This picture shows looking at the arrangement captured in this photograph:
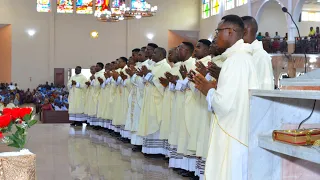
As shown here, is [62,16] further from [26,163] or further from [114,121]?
[26,163]

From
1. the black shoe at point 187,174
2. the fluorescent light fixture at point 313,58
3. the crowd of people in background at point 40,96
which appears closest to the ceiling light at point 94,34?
the crowd of people in background at point 40,96

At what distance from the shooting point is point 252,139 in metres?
2.95

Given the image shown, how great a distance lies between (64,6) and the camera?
90.1 ft

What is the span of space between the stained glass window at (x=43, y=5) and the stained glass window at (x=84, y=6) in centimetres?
153

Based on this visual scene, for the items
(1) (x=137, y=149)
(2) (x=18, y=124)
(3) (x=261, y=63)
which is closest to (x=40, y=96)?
(1) (x=137, y=149)

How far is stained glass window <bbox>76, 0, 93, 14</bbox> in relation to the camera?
90.7 ft

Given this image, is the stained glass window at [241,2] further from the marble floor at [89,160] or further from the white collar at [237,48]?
the white collar at [237,48]

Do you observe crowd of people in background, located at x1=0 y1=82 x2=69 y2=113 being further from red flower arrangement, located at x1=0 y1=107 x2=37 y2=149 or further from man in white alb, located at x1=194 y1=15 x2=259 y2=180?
man in white alb, located at x1=194 y1=15 x2=259 y2=180

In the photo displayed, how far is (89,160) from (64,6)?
20.4m

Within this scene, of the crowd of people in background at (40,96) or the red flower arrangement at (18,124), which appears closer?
the red flower arrangement at (18,124)

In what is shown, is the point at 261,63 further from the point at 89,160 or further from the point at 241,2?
the point at 241,2

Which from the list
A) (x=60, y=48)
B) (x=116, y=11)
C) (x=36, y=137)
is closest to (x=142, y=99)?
(x=36, y=137)

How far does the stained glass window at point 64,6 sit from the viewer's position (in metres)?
27.4

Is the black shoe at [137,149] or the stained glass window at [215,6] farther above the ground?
the stained glass window at [215,6]
